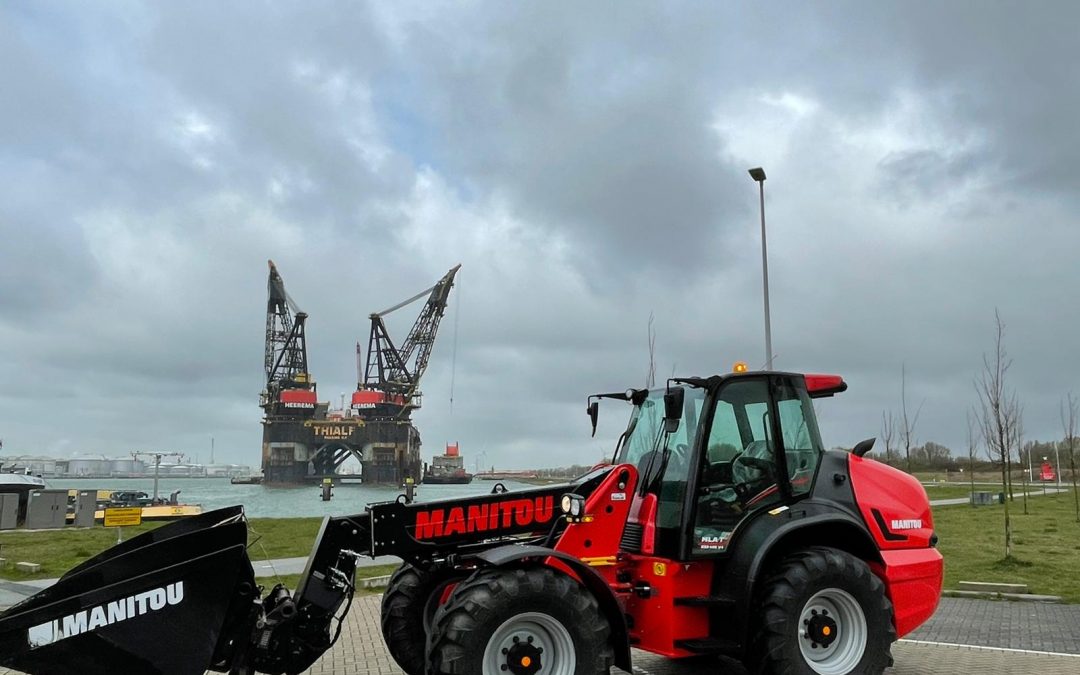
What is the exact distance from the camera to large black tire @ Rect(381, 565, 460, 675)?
616cm

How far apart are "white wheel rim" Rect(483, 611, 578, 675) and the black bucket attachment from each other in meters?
1.45

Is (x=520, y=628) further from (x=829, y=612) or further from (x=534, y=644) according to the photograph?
(x=829, y=612)

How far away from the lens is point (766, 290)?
14531 millimetres

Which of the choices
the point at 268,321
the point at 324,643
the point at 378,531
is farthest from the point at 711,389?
the point at 268,321

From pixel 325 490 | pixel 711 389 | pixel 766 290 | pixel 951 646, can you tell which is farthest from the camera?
pixel 325 490

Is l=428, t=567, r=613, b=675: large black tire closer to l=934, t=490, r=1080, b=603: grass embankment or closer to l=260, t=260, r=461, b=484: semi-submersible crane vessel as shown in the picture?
l=934, t=490, r=1080, b=603: grass embankment

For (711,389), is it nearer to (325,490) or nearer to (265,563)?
(265,563)

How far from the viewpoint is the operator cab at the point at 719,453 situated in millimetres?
5867

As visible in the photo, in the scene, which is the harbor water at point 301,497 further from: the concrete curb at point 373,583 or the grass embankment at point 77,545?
the concrete curb at point 373,583

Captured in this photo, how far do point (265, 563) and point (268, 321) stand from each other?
103340mm

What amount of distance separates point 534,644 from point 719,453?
201 centimetres

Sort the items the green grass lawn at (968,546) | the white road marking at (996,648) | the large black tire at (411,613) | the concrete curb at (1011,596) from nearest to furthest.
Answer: the large black tire at (411,613), the white road marking at (996,648), the concrete curb at (1011,596), the green grass lawn at (968,546)

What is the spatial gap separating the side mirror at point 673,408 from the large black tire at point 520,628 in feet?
4.72

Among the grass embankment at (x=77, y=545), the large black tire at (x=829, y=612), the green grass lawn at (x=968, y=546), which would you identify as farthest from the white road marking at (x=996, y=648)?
the grass embankment at (x=77, y=545)
